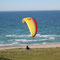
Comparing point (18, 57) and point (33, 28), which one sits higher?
point (33, 28)

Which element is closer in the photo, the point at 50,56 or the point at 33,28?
the point at 33,28

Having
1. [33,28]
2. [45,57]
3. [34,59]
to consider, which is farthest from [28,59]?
[33,28]

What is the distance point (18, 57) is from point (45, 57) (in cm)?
327

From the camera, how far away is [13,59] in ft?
61.6

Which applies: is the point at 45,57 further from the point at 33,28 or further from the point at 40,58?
the point at 33,28

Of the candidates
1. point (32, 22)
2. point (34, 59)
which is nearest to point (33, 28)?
point (32, 22)

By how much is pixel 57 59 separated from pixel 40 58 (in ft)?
6.46

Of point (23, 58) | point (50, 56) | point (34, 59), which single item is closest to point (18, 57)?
point (23, 58)

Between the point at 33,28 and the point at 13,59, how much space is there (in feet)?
14.0

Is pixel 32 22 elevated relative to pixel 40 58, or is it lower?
elevated

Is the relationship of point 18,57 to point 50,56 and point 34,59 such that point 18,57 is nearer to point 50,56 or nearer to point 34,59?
point 34,59

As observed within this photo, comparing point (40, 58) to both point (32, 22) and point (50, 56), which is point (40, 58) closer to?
point (50, 56)

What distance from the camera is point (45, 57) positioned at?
19.5 m

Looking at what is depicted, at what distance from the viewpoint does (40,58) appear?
750 inches
